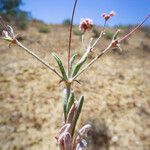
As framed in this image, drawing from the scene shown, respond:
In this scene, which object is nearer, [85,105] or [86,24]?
[86,24]

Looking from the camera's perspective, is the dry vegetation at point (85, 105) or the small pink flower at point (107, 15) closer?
the small pink flower at point (107, 15)

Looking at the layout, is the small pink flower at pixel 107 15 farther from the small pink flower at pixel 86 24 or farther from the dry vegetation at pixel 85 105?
the dry vegetation at pixel 85 105

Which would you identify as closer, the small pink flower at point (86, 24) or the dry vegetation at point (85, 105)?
the small pink flower at point (86, 24)

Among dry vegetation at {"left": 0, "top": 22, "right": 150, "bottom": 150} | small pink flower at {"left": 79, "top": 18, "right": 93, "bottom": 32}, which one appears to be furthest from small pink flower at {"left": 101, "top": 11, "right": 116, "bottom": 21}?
dry vegetation at {"left": 0, "top": 22, "right": 150, "bottom": 150}

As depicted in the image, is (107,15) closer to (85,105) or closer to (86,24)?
(86,24)

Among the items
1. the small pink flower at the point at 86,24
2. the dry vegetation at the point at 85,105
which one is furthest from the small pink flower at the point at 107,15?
the dry vegetation at the point at 85,105

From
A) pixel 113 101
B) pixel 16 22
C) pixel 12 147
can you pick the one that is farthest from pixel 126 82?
pixel 16 22

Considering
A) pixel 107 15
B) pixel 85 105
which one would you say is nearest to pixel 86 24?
pixel 107 15

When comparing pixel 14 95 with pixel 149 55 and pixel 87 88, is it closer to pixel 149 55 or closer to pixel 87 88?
pixel 87 88
